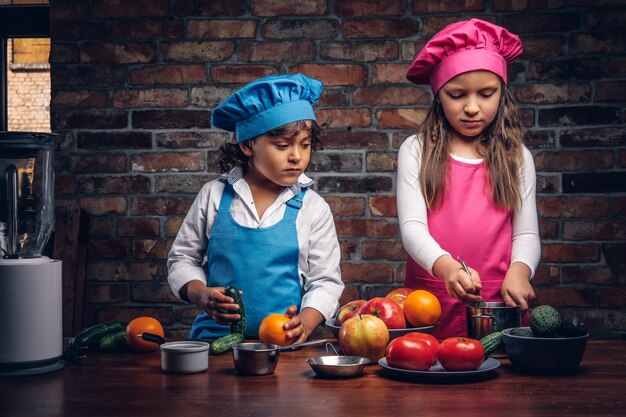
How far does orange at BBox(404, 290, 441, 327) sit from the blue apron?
63cm

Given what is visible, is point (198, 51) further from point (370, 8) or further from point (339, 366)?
point (339, 366)

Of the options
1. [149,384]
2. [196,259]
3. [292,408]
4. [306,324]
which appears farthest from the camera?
[196,259]

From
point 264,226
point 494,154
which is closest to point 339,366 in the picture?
point 264,226

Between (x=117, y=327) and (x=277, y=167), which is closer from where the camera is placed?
(x=117, y=327)

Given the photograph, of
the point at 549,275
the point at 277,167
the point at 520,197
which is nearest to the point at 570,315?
the point at 549,275

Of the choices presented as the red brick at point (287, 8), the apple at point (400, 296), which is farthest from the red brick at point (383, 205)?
the apple at point (400, 296)

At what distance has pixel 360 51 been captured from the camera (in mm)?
3002

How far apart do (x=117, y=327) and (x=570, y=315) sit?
75.7 inches

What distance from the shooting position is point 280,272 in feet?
7.43

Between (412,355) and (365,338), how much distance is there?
156mm

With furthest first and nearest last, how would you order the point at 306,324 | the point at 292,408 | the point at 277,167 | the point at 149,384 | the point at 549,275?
the point at 549,275, the point at 277,167, the point at 306,324, the point at 149,384, the point at 292,408

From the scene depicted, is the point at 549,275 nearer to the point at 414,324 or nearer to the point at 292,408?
the point at 414,324

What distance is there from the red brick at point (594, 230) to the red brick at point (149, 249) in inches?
65.0

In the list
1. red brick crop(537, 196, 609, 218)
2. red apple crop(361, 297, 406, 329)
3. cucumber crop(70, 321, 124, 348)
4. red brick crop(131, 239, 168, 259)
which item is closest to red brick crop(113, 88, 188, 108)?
red brick crop(131, 239, 168, 259)
